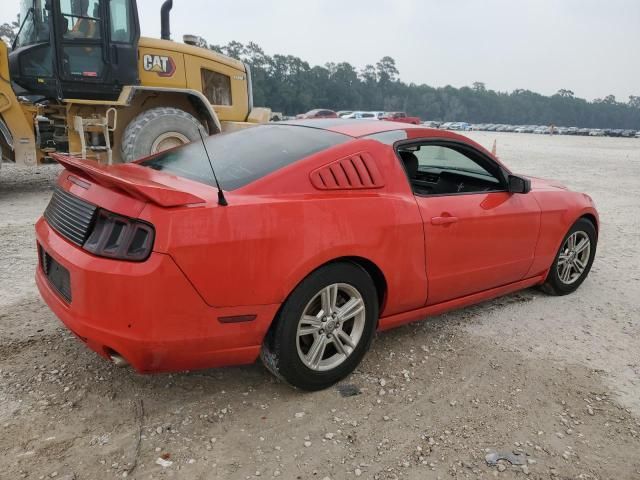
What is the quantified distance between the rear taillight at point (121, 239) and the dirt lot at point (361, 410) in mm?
844

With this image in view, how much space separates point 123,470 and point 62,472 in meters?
0.24

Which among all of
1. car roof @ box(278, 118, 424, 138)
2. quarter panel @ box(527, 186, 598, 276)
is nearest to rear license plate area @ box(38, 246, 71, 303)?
car roof @ box(278, 118, 424, 138)

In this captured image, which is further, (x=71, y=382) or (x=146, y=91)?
(x=146, y=91)

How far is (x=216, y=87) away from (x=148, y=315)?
7.61 metres

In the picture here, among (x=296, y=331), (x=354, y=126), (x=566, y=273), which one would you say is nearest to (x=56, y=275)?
(x=296, y=331)

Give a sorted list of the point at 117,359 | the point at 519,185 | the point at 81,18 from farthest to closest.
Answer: the point at 81,18 → the point at 519,185 → the point at 117,359

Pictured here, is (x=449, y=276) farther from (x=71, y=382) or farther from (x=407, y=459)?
(x=71, y=382)

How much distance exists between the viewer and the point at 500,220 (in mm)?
3490

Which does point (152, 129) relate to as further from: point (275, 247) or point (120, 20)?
point (275, 247)

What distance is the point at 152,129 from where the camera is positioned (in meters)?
7.84

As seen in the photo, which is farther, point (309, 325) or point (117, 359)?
point (309, 325)

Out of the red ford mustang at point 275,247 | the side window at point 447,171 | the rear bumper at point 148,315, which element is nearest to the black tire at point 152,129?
the side window at point 447,171

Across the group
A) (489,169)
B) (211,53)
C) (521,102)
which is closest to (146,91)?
(211,53)

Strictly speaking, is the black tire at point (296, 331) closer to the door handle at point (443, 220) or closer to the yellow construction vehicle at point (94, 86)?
the door handle at point (443, 220)
